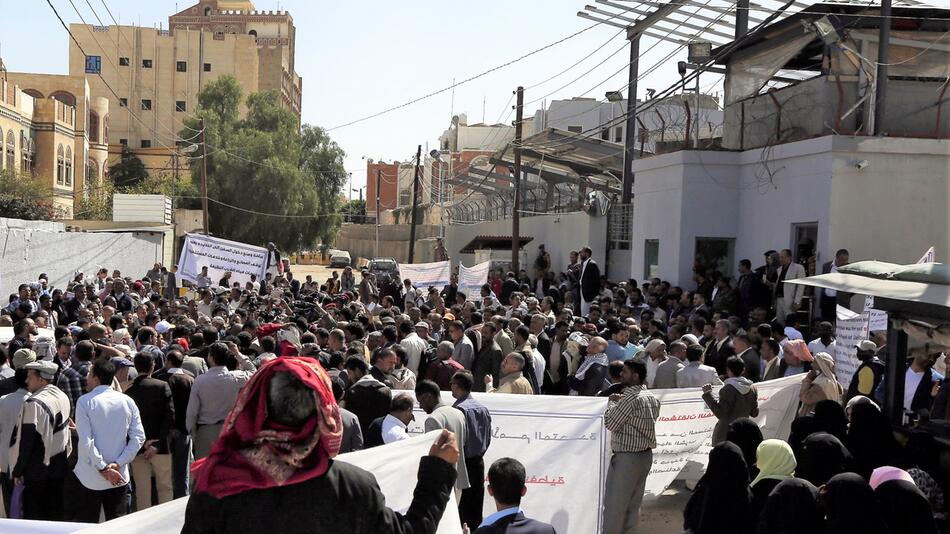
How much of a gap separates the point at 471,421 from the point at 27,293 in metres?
12.4

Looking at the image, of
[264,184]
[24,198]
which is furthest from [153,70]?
[24,198]

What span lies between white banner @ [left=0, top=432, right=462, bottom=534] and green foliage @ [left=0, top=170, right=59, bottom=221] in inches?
1779

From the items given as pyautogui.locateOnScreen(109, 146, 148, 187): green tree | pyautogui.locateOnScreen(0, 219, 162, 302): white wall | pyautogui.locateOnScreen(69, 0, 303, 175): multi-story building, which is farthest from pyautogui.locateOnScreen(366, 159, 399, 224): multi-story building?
pyautogui.locateOnScreen(0, 219, 162, 302): white wall

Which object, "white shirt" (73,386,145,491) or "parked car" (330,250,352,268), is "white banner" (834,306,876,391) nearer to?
"white shirt" (73,386,145,491)

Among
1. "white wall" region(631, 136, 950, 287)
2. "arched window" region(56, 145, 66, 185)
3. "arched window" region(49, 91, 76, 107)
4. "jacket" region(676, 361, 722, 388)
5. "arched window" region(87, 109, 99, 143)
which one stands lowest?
"jacket" region(676, 361, 722, 388)

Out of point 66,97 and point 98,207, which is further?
point 66,97

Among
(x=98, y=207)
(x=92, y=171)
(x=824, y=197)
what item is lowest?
(x=824, y=197)

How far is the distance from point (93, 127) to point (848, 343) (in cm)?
7366

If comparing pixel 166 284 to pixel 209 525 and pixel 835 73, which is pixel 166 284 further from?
pixel 209 525

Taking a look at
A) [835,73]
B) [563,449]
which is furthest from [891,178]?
[563,449]

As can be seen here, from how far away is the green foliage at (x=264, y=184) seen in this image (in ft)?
188

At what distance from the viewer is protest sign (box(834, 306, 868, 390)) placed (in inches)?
403

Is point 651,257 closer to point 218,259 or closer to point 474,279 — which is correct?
point 474,279

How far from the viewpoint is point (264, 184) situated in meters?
57.1
